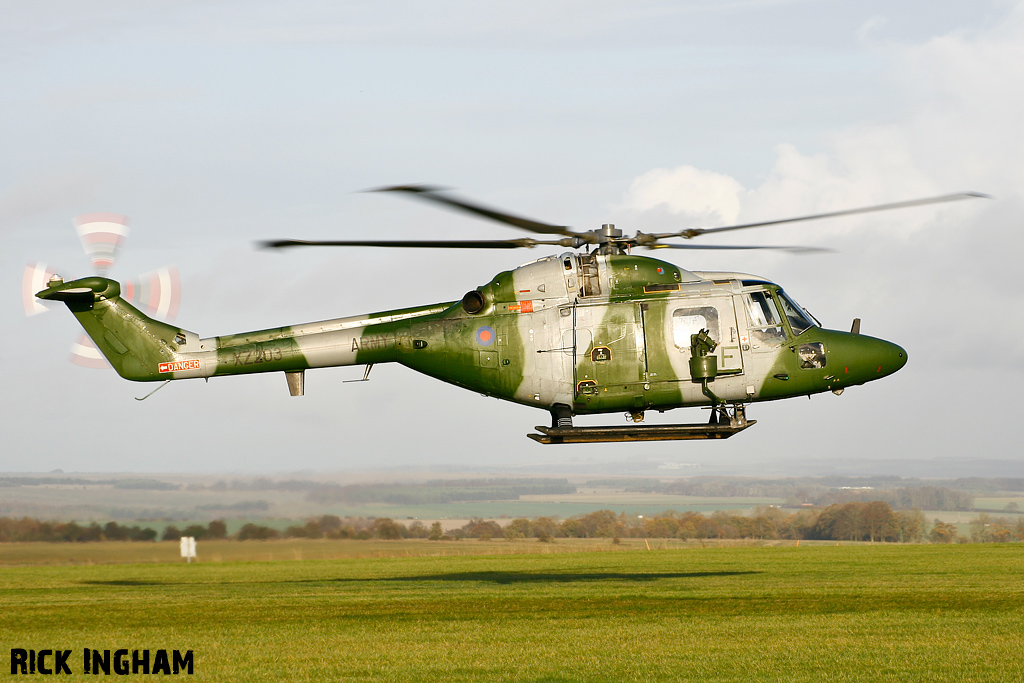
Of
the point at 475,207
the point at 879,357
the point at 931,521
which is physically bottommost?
the point at 931,521

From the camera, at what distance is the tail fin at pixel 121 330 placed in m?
22.0

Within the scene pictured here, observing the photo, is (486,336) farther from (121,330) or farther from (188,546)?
(188,546)

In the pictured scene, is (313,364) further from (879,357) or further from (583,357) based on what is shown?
(879,357)

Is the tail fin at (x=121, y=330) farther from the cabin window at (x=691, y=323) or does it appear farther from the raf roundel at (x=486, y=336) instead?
the cabin window at (x=691, y=323)

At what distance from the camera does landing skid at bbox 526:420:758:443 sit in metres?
19.2

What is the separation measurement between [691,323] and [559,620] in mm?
7948

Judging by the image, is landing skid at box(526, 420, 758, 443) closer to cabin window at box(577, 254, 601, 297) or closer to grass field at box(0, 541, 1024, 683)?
cabin window at box(577, 254, 601, 297)

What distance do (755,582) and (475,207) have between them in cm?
2183

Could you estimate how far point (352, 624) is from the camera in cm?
2348

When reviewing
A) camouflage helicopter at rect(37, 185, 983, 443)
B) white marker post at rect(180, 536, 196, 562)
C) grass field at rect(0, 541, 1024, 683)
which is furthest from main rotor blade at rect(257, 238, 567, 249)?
white marker post at rect(180, 536, 196, 562)

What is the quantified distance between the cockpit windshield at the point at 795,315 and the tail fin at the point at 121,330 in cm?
1237

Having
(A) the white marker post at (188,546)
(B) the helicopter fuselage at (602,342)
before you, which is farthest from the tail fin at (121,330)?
(A) the white marker post at (188,546)

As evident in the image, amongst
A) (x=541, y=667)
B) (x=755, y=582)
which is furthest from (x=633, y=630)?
(x=755, y=582)

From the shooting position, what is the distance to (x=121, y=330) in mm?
22266
